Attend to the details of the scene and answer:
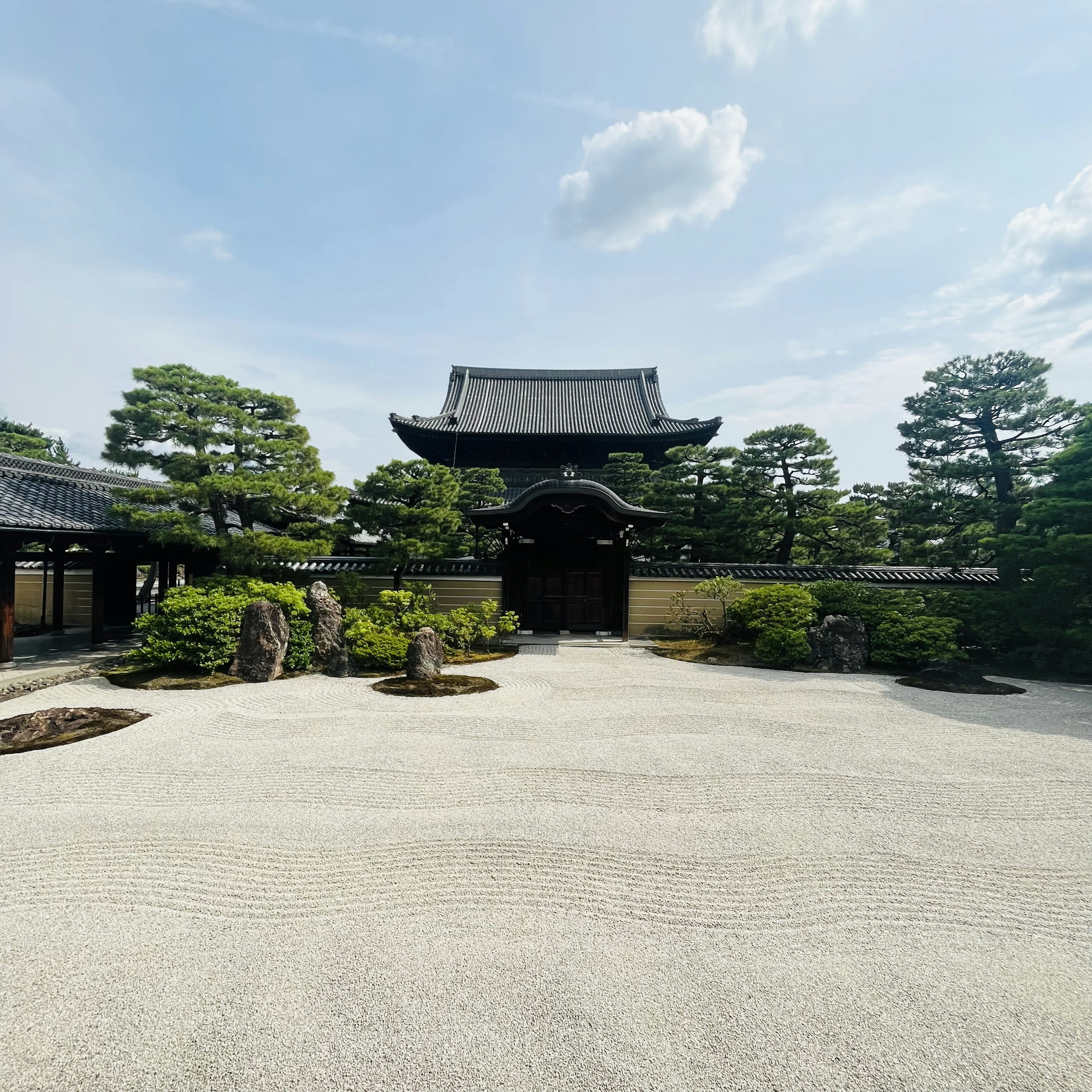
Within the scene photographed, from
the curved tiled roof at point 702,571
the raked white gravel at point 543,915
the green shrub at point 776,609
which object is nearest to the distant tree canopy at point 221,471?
the curved tiled roof at point 702,571

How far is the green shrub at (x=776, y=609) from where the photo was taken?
11586 mm

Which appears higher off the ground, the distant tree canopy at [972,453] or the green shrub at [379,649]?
the distant tree canopy at [972,453]

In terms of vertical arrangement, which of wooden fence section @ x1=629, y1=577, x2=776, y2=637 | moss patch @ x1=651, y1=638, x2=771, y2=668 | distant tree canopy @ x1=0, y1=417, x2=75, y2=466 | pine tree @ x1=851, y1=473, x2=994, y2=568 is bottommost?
moss patch @ x1=651, y1=638, x2=771, y2=668

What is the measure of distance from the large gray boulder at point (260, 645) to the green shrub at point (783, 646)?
9686 millimetres

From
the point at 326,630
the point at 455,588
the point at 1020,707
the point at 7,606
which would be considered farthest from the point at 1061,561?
the point at 7,606

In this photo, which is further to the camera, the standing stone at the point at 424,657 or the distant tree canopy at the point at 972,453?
the distant tree canopy at the point at 972,453

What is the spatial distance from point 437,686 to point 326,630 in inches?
113

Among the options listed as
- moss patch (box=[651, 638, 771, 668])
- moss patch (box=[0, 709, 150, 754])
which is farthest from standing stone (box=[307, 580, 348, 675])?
moss patch (box=[651, 638, 771, 668])

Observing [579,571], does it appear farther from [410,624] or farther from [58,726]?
[58,726]

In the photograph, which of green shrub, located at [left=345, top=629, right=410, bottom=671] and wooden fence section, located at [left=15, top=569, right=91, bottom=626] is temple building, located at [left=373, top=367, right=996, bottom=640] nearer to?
green shrub, located at [left=345, top=629, right=410, bottom=671]

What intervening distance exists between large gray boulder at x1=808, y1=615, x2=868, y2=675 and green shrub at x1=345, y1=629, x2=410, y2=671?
8527 mm

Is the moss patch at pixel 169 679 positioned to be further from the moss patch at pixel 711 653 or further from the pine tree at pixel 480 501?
the moss patch at pixel 711 653

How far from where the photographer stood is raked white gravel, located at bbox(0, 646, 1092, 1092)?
2.18 m

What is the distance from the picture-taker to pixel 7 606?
33.2 ft
